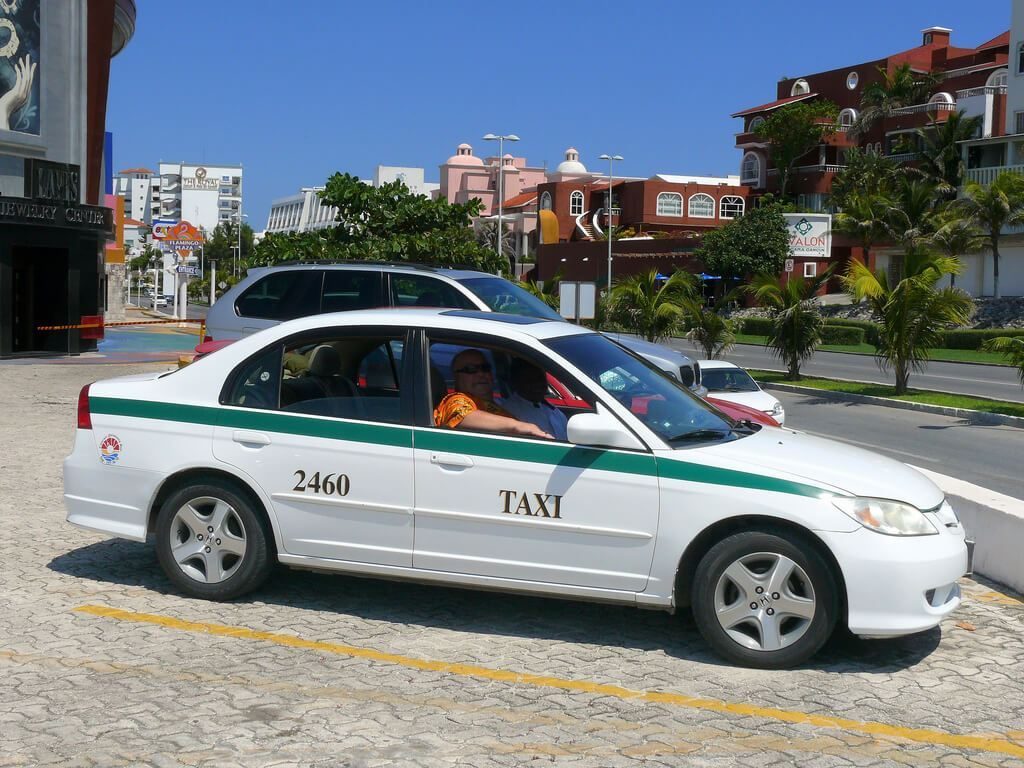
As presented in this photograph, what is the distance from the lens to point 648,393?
6.29 meters

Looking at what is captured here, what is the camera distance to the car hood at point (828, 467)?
559 centimetres

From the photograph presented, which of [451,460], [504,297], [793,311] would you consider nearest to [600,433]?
[451,460]

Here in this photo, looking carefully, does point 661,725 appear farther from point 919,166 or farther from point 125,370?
point 919,166

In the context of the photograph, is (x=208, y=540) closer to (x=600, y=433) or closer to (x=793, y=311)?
(x=600, y=433)

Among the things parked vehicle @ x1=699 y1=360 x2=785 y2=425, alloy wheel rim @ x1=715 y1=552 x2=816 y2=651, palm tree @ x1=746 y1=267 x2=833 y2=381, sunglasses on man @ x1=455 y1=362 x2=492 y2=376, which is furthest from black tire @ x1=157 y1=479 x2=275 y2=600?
palm tree @ x1=746 y1=267 x2=833 y2=381

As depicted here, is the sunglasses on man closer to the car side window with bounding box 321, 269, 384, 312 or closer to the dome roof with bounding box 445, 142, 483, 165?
the car side window with bounding box 321, 269, 384, 312

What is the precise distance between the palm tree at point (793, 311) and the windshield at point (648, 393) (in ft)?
68.6

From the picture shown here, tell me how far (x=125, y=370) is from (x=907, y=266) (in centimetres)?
1798

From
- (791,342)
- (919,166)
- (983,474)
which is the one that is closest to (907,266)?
(791,342)

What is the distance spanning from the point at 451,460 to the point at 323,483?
75 centimetres

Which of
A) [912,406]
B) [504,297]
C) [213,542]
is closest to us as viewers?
[213,542]

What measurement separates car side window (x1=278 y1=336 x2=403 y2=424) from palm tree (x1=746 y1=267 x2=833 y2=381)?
21487 millimetres

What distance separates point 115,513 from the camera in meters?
6.74

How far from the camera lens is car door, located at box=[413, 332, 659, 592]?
18.8 ft
